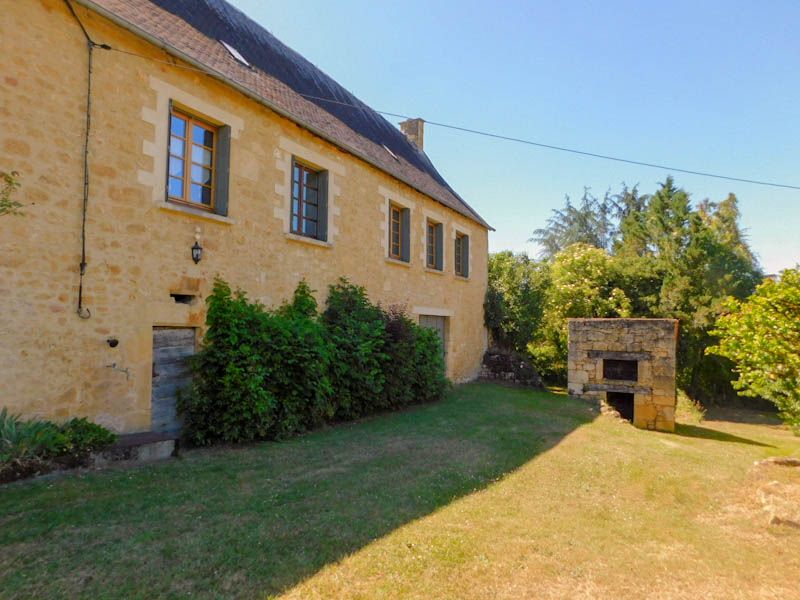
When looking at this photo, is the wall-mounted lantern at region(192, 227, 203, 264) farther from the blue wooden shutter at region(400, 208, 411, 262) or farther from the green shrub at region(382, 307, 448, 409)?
the blue wooden shutter at region(400, 208, 411, 262)

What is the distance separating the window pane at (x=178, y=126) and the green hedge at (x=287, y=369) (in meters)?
2.03

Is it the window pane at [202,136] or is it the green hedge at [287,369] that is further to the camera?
the window pane at [202,136]

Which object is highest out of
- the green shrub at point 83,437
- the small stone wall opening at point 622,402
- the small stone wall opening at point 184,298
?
the small stone wall opening at point 184,298

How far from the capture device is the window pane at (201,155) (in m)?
6.24

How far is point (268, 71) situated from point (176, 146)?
340cm

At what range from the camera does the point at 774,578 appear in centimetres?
274

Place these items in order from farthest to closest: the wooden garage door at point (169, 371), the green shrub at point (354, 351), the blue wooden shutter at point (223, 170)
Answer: the green shrub at point (354, 351)
the blue wooden shutter at point (223, 170)
the wooden garage door at point (169, 371)

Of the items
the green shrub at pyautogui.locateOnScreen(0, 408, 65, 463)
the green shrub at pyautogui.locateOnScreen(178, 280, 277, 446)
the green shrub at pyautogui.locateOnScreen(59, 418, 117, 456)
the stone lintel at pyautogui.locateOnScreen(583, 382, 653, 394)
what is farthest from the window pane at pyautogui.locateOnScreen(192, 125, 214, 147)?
the stone lintel at pyautogui.locateOnScreen(583, 382, 653, 394)

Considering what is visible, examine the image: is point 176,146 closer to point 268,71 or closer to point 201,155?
point 201,155

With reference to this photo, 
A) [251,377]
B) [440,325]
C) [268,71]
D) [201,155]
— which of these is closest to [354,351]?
[251,377]

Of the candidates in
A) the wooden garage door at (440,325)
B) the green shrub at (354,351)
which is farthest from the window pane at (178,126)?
the wooden garage door at (440,325)

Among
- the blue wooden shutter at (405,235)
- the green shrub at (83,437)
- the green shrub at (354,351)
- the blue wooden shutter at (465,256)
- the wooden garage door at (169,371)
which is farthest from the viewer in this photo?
the blue wooden shutter at (465,256)

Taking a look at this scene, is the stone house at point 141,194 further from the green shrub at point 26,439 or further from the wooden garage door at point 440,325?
the wooden garage door at point 440,325

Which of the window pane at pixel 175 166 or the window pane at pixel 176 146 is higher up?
the window pane at pixel 176 146
